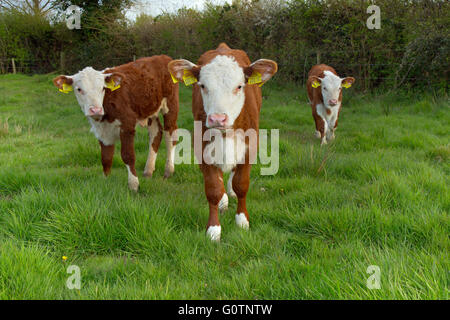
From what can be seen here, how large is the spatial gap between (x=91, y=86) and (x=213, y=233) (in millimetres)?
2349

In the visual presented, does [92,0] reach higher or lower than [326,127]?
higher

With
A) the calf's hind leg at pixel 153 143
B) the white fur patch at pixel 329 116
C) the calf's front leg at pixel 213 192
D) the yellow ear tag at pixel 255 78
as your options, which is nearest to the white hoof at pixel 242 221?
the calf's front leg at pixel 213 192

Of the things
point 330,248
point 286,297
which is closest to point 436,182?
point 330,248

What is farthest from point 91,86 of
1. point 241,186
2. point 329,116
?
point 329,116

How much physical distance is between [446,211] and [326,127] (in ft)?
11.9

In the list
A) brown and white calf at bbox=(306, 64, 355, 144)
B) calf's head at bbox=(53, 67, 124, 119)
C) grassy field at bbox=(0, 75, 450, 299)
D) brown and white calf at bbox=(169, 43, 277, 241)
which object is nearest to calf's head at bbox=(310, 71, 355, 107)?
brown and white calf at bbox=(306, 64, 355, 144)

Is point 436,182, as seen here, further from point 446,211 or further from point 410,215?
point 410,215

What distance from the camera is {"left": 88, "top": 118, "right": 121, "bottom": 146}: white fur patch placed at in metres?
4.45

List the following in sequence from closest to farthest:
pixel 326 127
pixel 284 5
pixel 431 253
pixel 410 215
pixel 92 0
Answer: pixel 431 253
pixel 410 215
pixel 326 127
pixel 284 5
pixel 92 0

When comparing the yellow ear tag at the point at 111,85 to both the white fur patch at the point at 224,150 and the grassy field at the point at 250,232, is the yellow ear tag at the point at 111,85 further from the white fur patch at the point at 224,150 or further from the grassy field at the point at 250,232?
the white fur patch at the point at 224,150

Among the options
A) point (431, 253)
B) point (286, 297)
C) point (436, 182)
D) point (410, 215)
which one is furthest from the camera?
point (436, 182)

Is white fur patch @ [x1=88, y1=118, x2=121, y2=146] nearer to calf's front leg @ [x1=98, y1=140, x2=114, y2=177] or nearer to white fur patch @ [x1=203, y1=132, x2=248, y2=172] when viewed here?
calf's front leg @ [x1=98, y1=140, x2=114, y2=177]

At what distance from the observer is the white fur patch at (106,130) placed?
445 cm

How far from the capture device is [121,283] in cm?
224
